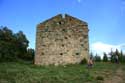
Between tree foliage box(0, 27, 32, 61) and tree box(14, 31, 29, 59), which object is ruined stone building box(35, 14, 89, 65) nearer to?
tree foliage box(0, 27, 32, 61)

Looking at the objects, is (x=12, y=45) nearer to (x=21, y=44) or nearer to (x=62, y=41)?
(x=21, y=44)

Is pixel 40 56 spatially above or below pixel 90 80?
above

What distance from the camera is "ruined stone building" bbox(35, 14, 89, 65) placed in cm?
2842

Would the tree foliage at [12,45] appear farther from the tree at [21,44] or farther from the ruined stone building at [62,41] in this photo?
the ruined stone building at [62,41]

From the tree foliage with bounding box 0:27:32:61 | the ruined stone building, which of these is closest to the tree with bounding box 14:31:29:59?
the tree foliage with bounding box 0:27:32:61

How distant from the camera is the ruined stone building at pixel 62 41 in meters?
28.4

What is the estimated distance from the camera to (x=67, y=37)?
94.3ft

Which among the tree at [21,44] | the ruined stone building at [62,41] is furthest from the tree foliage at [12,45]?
the ruined stone building at [62,41]

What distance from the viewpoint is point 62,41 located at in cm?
2875

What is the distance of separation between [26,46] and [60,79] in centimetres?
2843

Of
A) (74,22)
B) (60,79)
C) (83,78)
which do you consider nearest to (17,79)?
(60,79)

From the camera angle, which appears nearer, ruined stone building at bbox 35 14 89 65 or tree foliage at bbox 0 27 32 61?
ruined stone building at bbox 35 14 89 65

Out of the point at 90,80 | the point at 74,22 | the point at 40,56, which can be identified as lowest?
the point at 90,80

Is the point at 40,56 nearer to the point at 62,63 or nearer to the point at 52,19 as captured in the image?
the point at 62,63
